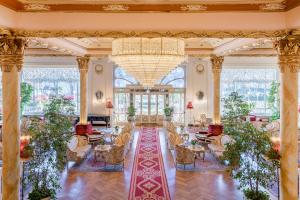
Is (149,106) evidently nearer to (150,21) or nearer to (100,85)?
(100,85)

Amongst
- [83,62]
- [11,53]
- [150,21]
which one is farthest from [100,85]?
[150,21]

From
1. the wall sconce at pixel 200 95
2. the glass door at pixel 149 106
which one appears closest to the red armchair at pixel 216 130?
the wall sconce at pixel 200 95

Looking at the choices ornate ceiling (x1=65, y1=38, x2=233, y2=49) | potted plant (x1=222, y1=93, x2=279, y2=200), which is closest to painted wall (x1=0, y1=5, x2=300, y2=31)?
potted plant (x1=222, y1=93, x2=279, y2=200)

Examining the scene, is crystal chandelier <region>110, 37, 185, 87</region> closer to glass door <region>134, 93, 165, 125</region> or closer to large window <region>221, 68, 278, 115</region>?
glass door <region>134, 93, 165, 125</region>

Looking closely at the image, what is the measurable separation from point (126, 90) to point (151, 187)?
1332 cm

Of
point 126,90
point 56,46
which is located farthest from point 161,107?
point 56,46

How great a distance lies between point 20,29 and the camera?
5352 mm

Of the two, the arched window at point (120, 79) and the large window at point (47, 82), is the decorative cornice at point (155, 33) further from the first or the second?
the large window at point (47, 82)

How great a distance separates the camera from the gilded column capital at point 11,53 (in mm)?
5606

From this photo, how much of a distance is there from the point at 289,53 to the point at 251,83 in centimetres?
1544

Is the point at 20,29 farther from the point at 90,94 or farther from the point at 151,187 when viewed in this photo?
the point at 90,94

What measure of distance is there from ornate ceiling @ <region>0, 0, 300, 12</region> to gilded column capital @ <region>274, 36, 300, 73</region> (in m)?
0.64

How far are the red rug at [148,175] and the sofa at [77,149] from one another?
6.49 feet

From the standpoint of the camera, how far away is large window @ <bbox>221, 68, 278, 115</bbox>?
20.2 m
